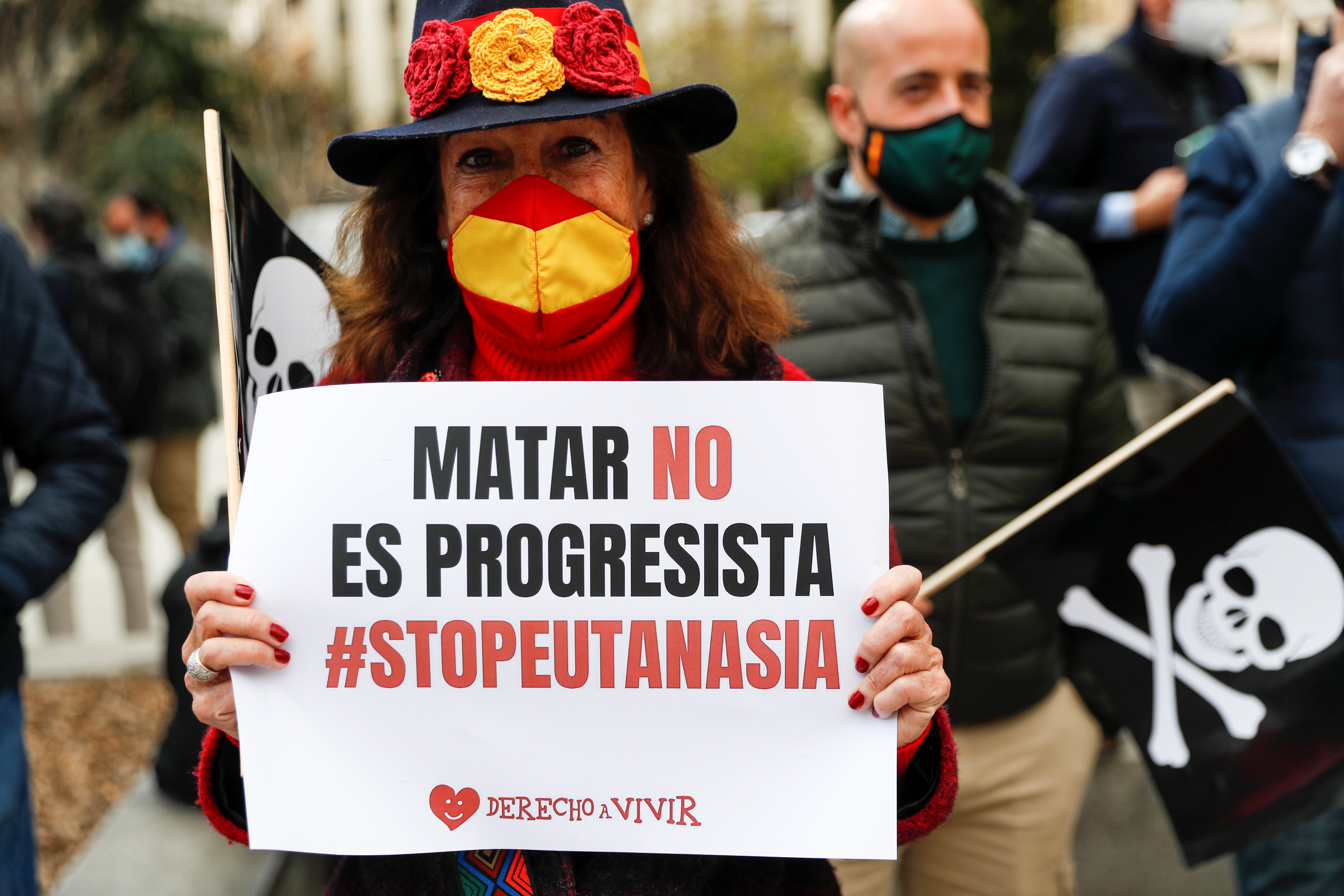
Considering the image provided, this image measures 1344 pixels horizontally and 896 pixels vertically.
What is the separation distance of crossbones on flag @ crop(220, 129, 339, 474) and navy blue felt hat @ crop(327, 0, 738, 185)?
181 mm

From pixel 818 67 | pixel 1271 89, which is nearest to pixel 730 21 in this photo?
pixel 818 67

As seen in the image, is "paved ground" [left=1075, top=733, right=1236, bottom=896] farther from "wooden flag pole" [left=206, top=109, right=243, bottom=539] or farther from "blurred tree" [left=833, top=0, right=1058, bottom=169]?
"blurred tree" [left=833, top=0, right=1058, bottom=169]

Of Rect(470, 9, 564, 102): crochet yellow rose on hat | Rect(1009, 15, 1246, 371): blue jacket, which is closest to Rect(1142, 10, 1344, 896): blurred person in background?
Rect(1009, 15, 1246, 371): blue jacket

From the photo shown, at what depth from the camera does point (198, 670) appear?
4.65 feet

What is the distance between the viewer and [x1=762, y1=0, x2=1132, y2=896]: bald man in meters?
2.39

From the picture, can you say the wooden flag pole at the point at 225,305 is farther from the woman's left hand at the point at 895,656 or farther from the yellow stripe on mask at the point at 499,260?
the woman's left hand at the point at 895,656

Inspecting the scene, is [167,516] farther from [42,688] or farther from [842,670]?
[842,670]

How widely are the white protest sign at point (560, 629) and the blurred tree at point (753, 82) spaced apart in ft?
59.6

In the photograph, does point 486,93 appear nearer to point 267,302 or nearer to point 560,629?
point 267,302

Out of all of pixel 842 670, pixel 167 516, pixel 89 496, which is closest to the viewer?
pixel 842 670

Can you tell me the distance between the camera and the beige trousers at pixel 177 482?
6.13 metres

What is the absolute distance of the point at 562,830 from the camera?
1426 millimetres

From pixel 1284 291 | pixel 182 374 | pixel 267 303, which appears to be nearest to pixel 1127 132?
pixel 1284 291

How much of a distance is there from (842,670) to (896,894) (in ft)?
8.71
